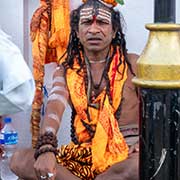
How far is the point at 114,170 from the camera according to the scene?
3904mm

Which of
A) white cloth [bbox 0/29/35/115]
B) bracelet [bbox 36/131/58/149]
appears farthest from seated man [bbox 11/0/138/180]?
white cloth [bbox 0/29/35/115]

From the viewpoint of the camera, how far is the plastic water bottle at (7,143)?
5.08m

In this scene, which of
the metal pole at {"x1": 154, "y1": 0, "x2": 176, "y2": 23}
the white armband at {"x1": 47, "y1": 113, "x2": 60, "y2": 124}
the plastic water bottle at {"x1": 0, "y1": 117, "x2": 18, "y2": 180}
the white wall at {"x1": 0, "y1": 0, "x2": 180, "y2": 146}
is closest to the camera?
the metal pole at {"x1": 154, "y1": 0, "x2": 176, "y2": 23}

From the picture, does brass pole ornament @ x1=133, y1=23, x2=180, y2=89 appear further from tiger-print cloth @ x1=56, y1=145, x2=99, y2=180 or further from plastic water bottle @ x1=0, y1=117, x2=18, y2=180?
plastic water bottle @ x1=0, y1=117, x2=18, y2=180

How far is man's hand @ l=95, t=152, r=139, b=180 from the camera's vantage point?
12.6 ft

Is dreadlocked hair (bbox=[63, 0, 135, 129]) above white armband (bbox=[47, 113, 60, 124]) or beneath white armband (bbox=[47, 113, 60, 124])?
above

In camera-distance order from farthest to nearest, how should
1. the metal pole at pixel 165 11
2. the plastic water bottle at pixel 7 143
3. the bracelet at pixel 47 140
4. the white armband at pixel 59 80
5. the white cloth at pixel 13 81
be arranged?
the plastic water bottle at pixel 7 143, the white armband at pixel 59 80, the bracelet at pixel 47 140, the white cloth at pixel 13 81, the metal pole at pixel 165 11

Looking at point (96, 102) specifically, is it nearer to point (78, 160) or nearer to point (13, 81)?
point (78, 160)

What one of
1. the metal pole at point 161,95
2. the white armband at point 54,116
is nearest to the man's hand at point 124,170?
the white armband at point 54,116

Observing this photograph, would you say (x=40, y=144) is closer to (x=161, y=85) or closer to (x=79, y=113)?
(x=79, y=113)

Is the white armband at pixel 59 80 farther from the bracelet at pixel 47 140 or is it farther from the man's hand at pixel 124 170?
the bracelet at pixel 47 140

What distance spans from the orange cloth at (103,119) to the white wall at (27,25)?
0.77 metres

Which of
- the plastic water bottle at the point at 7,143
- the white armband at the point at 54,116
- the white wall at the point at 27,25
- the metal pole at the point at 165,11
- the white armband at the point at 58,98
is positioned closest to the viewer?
the metal pole at the point at 165,11

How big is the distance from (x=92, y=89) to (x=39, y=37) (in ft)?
2.63
